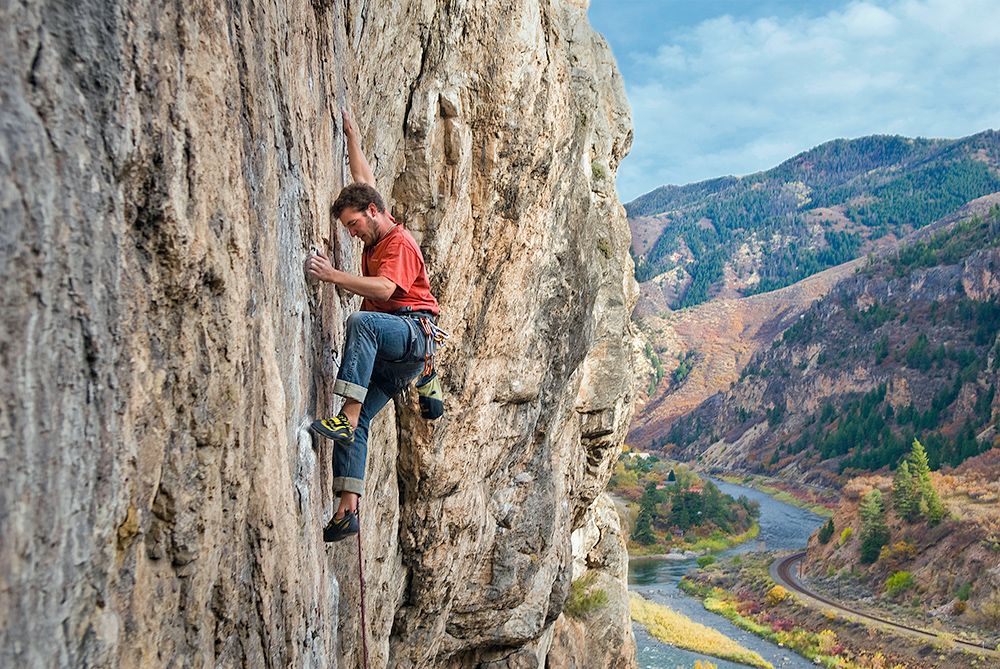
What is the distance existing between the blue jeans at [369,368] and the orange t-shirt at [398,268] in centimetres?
17

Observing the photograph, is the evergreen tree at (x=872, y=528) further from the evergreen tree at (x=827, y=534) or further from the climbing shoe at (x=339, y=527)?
the climbing shoe at (x=339, y=527)

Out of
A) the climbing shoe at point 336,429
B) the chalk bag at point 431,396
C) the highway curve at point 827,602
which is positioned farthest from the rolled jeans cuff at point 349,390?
the highway curve at point 827,602

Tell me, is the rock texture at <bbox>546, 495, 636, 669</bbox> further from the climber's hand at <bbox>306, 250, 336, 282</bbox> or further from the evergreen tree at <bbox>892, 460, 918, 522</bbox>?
the evergreen tree at <bbox>892, 460, 918, 522</bbox>

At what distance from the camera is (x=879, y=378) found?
97000mm

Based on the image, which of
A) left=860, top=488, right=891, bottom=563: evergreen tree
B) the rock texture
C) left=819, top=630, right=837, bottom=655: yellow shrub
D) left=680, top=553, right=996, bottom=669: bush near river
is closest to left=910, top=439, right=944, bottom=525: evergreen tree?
left=860, top=488, right=891, bottom=563: evergreen tree

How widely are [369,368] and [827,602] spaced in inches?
1988

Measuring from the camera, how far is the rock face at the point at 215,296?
2.05 m

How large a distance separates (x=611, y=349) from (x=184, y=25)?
43.0 feet

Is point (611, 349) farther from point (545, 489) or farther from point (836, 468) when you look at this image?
point (836, 468)

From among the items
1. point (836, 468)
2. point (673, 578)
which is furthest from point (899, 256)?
point (673, 578)

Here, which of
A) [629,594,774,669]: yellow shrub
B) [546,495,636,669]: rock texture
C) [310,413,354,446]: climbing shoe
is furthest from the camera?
[629,594,774,669]: yellow shrub

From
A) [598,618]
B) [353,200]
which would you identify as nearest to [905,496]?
[598,618]

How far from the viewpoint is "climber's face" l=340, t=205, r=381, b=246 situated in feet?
15.9

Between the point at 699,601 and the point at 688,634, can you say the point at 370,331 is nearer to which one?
the point at 688,634
